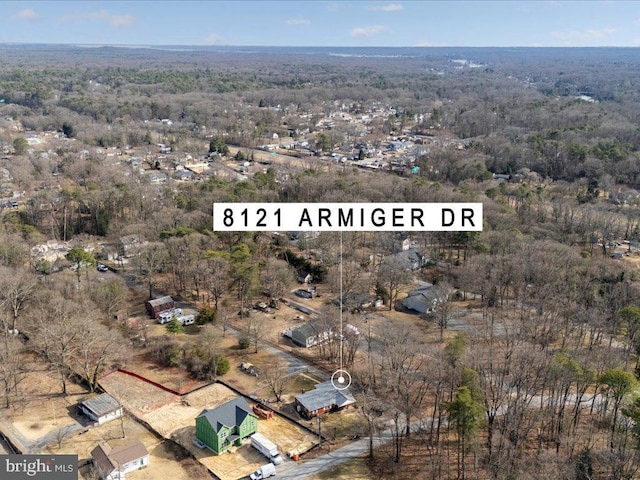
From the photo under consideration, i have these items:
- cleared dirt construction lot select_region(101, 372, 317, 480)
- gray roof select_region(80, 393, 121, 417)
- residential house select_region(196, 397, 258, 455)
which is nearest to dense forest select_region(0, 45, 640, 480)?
cleared dirt construction lot select_region(101, 372, 317, 480)

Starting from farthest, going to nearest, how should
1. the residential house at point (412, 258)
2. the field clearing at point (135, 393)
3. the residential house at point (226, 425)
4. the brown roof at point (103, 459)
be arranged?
the residential house at point (412, 258), the field clearing at point (135, 393), the residential house at point (226, 425), the brown roof at point (103, 459)

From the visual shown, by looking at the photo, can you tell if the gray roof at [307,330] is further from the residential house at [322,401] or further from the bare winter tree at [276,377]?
the residential house at [322,401]

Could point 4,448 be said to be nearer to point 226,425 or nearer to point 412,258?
point 226,425

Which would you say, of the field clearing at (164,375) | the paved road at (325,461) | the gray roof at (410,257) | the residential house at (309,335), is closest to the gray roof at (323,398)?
the paved road at (325,461)

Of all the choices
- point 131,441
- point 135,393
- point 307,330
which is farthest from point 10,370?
point 307,330

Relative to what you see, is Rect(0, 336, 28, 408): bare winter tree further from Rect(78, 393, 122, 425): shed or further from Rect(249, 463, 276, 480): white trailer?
Rect(249, 463, 276, 480): white trailer

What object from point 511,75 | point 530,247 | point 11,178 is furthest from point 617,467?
point 511,75

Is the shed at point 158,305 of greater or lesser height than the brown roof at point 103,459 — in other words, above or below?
above
